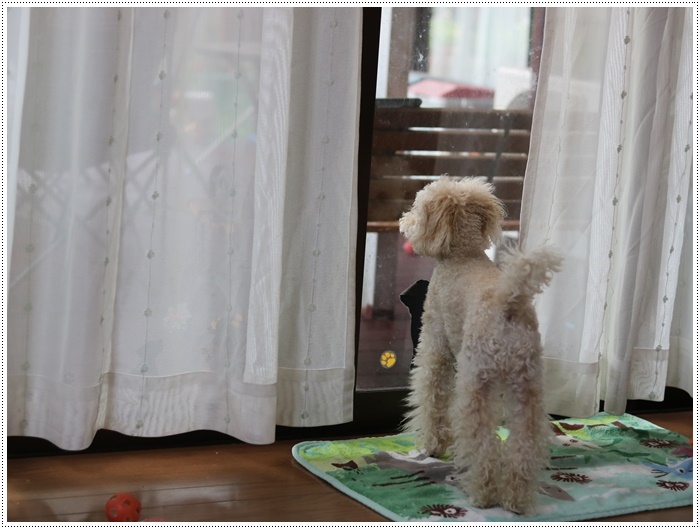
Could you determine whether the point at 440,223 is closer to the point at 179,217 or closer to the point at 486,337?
the point at 486,337

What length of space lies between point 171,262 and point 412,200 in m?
0.81

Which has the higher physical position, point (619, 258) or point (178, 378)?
point (619, 258)

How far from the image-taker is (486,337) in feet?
6.38

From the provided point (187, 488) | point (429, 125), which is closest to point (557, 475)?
point (187, 488)

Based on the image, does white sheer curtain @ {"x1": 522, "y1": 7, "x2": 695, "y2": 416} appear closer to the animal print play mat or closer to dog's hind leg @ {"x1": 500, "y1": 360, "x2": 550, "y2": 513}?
the animal print play mat

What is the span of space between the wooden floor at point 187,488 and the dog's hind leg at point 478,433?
0.26 metres

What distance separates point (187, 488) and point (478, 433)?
2.60 ft

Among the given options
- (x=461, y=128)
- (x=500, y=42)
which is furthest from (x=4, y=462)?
(x=500, y=42)

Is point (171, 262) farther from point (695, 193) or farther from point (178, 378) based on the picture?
point (695, 193)

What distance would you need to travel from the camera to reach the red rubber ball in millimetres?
1858

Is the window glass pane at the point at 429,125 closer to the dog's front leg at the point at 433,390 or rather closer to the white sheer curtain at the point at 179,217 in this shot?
the white sheer curtain at the point at 179,217

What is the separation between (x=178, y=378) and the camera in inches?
90.5

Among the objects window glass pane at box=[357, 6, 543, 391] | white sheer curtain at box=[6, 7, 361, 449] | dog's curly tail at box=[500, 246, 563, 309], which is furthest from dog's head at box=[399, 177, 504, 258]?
window glass pane at box=[357, 6, 543, 391]

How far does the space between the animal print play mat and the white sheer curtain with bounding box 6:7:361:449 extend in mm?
236
